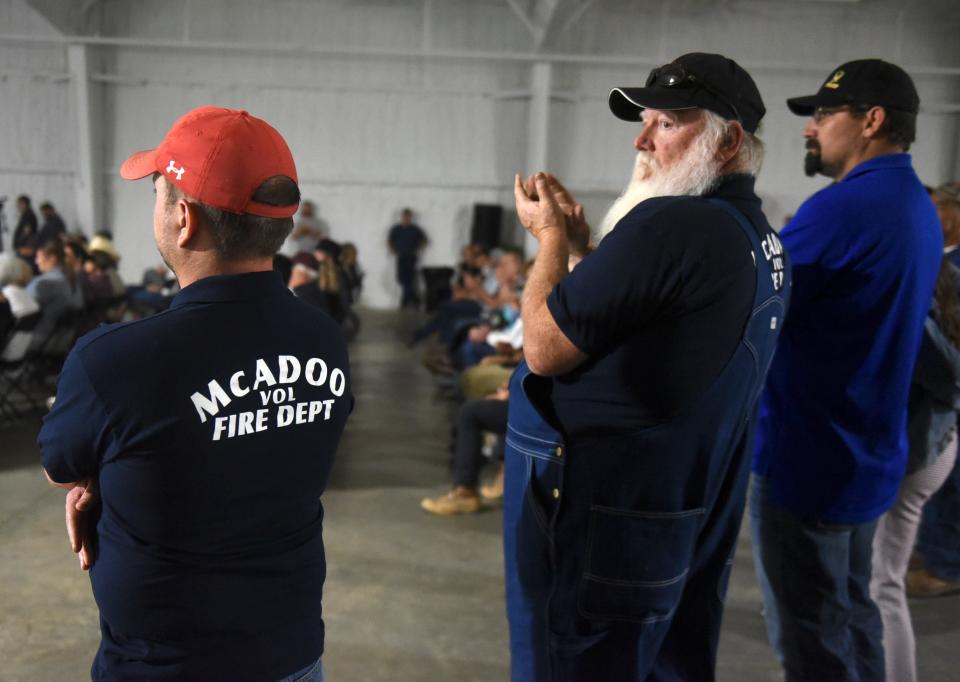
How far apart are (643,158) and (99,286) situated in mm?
5987

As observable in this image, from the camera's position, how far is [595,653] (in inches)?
53.0

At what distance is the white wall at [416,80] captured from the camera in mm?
11844

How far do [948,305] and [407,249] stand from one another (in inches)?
409

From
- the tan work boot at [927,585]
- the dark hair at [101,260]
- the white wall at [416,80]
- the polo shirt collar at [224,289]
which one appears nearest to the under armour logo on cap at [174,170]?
the polo shirt collar at [224,289]

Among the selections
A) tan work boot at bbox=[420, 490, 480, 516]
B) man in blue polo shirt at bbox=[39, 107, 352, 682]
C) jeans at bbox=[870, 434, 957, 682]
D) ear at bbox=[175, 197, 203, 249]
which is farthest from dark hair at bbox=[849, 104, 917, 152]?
tan work boot at bbox=[420, 490, 480, 516]

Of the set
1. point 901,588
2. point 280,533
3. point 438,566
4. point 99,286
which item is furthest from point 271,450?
point 99,286

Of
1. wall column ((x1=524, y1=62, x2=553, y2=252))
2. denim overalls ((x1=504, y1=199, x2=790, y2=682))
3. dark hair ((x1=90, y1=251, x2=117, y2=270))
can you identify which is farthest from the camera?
wall column ((x1=524, y1=62, x2=553, y2=252))

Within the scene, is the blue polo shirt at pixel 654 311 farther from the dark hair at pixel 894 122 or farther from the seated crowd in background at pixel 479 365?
the seated crowd in background at pixel 479 365

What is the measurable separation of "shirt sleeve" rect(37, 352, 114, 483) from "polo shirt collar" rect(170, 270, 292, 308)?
0.15 m

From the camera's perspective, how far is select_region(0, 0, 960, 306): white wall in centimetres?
1184

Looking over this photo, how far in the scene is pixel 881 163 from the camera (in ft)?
5.43

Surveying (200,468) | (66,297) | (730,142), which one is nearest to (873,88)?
(730,142)

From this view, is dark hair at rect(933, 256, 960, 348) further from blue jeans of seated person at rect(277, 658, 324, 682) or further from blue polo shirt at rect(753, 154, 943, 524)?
blue jeans of seated person at rect(277, 658, 324, 682)

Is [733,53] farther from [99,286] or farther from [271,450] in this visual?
[271,450]
